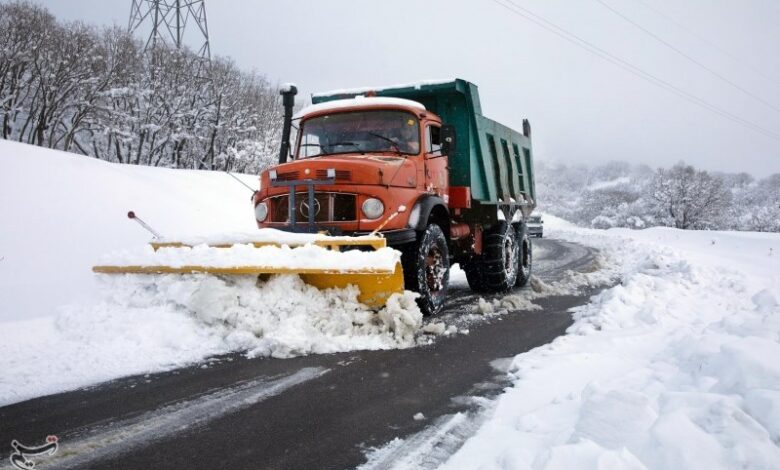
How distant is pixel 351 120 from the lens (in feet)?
21.3

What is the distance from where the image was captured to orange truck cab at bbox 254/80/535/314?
17.9 feet

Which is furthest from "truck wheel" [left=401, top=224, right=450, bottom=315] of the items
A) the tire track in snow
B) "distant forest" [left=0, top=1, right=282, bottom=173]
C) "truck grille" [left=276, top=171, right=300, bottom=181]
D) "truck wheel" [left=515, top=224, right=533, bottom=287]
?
"distant forest" [left=0, top=1, right=282, bottom=173]

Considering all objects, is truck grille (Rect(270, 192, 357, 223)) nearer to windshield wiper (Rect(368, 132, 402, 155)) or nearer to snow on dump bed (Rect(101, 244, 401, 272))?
snow on dump bed (Rect(101, 244, 401, 272))

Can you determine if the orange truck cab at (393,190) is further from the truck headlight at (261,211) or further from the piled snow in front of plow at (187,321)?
the piled snow in front of plow at (187,321)

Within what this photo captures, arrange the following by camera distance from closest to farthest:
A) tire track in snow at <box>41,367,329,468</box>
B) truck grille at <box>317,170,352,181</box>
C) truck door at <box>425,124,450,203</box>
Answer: tire track in snow at <box>41,367,329,468</box>
truck grille at <box>317,170,352,181</box>
truck door at <box>425,124,450,203</box>

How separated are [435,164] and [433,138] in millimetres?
374

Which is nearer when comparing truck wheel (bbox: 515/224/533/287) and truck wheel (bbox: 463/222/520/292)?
truck wheel (bbox: 463/222/520/292)

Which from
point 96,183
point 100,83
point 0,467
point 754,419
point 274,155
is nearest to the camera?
point 754,419

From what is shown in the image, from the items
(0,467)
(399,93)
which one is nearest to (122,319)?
→ (0,467)

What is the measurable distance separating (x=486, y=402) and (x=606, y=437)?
106cm

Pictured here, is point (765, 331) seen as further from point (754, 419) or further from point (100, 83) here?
point (100, 83)

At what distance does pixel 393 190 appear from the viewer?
5.59 m

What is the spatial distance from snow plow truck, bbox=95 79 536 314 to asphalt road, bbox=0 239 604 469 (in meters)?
0.88

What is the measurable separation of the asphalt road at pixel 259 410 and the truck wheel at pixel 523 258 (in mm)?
4999
